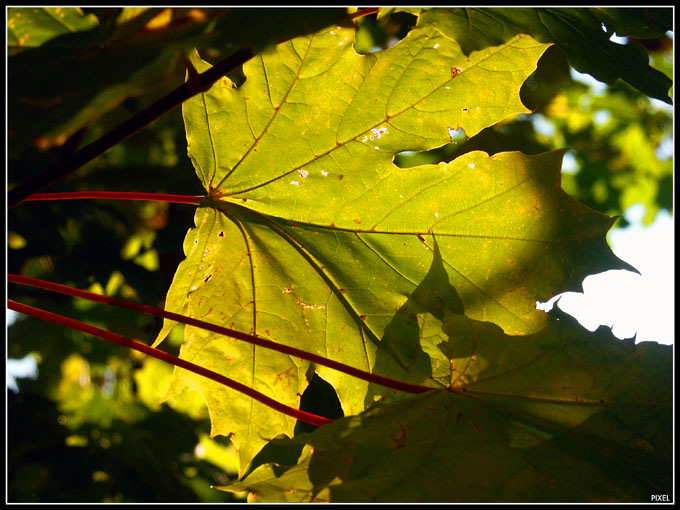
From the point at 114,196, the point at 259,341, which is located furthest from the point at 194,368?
the point at 114,196

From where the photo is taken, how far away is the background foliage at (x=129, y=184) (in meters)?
0.66

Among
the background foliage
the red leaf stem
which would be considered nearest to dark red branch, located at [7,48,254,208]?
the background foliage

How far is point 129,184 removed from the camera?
6.99 feet

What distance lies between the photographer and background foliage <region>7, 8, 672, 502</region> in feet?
2.15

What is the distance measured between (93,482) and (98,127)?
45.4 inches

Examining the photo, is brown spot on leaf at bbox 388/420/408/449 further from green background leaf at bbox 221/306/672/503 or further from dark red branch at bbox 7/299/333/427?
dark red branch at bbox 7/299/333/427

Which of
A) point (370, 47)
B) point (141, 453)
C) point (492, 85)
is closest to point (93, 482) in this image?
point (141, 453)

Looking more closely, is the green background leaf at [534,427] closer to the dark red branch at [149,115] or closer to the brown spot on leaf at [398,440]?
the brown spot on leaf at [398,440]

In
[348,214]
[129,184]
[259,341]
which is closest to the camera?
[259,341]

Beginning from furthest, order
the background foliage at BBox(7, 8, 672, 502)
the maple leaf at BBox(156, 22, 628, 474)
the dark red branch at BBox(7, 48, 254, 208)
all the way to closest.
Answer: the maple leaf at BBox(156, 22, 628, 474)
the dark red branch at BBox(7, 48, 254, 208)
the background foliage at BBox(7, 8, 672, 502)

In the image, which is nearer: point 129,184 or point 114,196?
point 114,196

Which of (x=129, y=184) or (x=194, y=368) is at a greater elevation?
(x=129, y=184)

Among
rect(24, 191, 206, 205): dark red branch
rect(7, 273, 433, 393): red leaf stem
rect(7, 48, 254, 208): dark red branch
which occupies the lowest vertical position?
rect(7, 273, 433, 393): red leaf stem

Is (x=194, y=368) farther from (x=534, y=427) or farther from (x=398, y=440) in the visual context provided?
(x=534, y=427)
